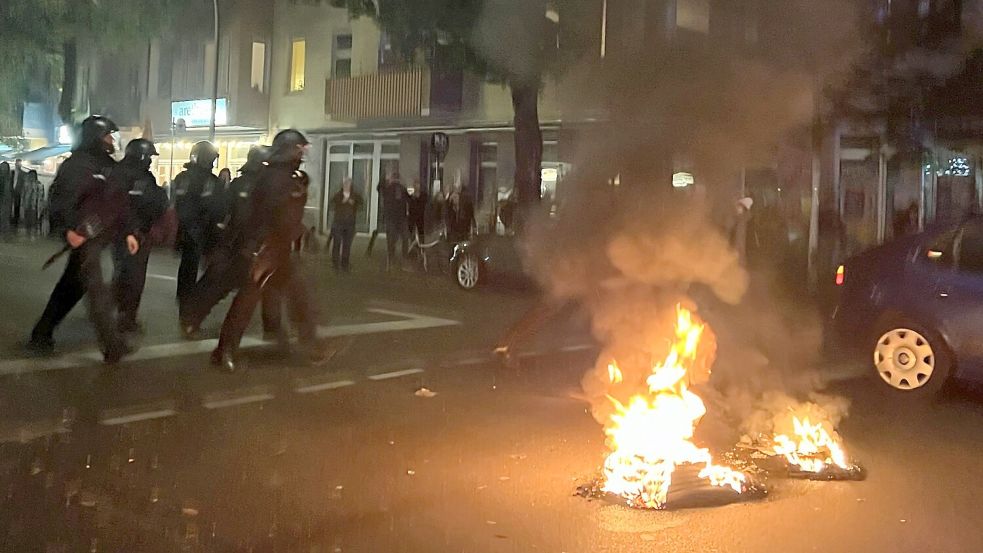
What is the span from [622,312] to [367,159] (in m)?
14.5

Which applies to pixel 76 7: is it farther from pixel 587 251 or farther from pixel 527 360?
pixel 587 251

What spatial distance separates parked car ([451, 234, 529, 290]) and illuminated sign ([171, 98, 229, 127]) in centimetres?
743

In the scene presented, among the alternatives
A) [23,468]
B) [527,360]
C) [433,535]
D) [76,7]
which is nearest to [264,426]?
[23,468]

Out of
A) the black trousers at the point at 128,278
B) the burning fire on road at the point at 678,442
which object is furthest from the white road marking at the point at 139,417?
the burning fire on road at the point at 678,442

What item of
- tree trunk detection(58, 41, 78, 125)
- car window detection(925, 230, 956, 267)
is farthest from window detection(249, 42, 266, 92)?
car window detection(925, 230, 956, 267)

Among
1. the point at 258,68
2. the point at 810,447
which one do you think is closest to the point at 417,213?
the point at 258,68

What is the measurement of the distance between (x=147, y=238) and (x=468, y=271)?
5553mm

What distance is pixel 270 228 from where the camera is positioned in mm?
6812

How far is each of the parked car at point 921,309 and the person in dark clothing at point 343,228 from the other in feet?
28.3

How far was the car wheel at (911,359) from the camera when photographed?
6.59m

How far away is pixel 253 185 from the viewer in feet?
22.6

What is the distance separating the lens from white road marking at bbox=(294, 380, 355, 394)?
6.42 meters

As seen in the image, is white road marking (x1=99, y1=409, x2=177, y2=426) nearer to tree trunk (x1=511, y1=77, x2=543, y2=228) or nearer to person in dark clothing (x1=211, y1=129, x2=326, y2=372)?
person in dark clothing (x1=211, y1=129, x2=326, y2=372)

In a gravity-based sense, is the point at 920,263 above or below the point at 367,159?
below
